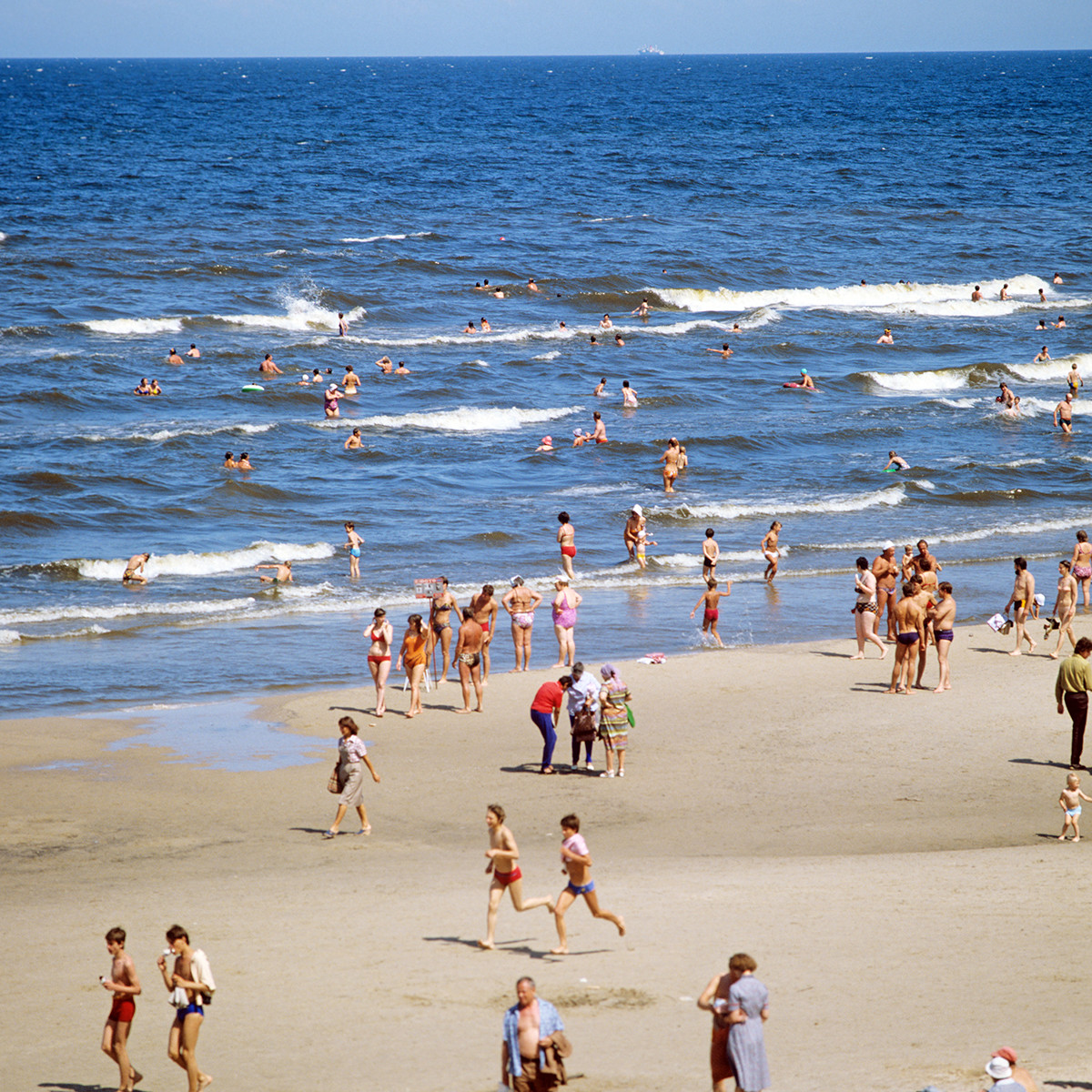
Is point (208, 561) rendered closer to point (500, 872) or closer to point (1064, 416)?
point (500, 872)

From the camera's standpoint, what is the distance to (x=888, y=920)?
31.5 feet

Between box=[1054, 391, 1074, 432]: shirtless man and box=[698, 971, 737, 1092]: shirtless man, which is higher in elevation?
box=[1054, 391, 1074, 432]: shirtless man

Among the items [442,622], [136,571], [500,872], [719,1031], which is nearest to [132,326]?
[136,571]

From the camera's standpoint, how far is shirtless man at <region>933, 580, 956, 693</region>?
1528 cm

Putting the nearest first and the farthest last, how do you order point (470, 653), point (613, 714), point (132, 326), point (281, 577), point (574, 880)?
point (574, 880), point (613, 714), point (470, 653), point (281, 577), point (132, 326)

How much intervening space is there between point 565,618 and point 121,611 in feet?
23.8

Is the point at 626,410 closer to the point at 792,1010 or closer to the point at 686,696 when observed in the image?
the point at 686,696

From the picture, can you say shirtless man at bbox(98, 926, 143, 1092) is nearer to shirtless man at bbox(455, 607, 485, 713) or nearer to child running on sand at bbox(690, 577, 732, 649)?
shirtless man at bbox(455, 607, 485, 713)

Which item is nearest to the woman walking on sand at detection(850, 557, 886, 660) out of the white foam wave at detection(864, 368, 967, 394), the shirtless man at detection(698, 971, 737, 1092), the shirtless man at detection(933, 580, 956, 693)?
the shirtless man at detection(933, 580, 956, 693)

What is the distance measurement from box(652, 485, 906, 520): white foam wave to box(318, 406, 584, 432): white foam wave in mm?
7181

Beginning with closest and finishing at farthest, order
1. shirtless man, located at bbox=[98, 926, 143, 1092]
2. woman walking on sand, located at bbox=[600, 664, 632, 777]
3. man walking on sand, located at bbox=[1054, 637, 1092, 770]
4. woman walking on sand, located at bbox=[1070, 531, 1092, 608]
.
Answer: shirtless man, located at bbox=[98, 926, 143, 1092], man walking on sand, located at bbox=[1054, 637, 1092, 770], woman walking on sand, located at bbox=[600, 664, 632, 777], woman walking on sand, located at bbox=[1070, 531, 1092, 608]

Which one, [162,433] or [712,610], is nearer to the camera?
[712,610]

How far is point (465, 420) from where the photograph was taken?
32.0m

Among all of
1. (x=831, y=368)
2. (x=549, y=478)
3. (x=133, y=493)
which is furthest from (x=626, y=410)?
(x=133, y=493)
